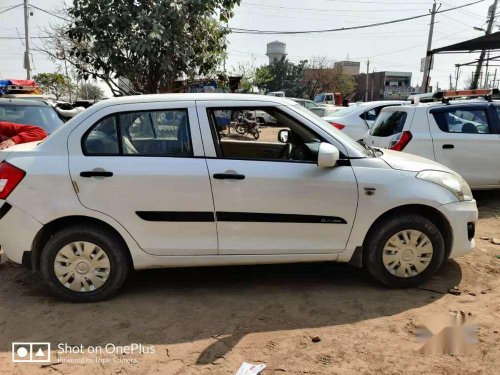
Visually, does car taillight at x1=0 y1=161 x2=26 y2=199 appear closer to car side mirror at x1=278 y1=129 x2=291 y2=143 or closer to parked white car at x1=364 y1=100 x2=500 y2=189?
car side mirror at x1=278 y1=129 x2=291 y2=143

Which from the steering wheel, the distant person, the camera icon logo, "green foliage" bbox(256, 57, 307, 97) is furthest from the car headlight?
"green foliage" bbox(256, 57, 307, 97)

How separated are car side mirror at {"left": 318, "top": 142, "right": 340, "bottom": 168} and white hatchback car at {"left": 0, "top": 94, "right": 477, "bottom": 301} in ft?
0.04

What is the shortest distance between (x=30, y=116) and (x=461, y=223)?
6.44 m

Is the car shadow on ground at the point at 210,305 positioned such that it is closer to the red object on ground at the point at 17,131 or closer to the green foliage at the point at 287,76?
the red object on ground at the point at 17,131

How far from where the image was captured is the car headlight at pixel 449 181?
3.86 meters

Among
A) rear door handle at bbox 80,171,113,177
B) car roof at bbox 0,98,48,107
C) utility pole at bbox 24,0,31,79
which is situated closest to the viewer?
rear door handle at bbox 80,171,113,177

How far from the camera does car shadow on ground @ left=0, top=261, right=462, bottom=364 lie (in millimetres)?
3281

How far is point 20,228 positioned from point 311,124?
8.31ft

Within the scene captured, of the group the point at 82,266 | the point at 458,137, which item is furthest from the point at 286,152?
the point at 458,137

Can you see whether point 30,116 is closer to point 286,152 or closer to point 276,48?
point 286,152

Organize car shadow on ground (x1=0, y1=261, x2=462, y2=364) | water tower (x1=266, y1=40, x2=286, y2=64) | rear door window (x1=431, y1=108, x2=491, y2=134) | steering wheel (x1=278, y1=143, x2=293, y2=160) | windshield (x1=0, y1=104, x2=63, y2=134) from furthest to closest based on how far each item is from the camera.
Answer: water tower (x1=266, y1=40, x2=286, y2=64)
windshield (x1=0, y1=104, x2=63, y2=134)
rear door window (x1=431, y1=108, x2=491, y2=134)
steering wheel (x1=278, y1=143, x2=293, y2=160)
car shadow on ground (x1=0, y1=261, x2=462, y2=364)

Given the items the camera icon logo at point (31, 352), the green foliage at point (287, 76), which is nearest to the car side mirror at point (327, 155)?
the camera icon logo at point (31, 352)

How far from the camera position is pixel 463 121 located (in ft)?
22.3

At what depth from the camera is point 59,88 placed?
41500 millimetres
